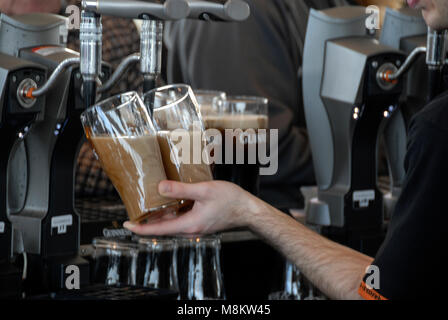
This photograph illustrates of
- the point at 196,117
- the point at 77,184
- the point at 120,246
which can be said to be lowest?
the point at 77,184

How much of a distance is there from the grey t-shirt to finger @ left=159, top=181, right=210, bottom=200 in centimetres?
123

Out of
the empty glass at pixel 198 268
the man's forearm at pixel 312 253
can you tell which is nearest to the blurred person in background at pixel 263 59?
the man's forearm at pixel 312 253

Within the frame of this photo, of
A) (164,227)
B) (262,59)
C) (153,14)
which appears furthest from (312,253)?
(262,59)

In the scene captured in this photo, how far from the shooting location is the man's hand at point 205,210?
116 centimetres

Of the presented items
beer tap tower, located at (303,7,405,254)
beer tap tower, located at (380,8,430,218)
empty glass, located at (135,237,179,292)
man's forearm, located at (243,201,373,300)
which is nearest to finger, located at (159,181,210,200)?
empty glass, located at (135,237,179,292)

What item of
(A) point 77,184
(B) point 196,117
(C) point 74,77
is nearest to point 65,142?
(C) point 74,77

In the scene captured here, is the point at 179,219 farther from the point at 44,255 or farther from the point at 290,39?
the point at 290,39

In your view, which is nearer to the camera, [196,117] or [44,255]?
[196,117]

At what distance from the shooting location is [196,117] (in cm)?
119

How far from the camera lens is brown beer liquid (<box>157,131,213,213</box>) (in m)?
1.16

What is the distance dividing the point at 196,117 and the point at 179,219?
0.17 metres

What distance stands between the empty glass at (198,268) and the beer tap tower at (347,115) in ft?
1.81

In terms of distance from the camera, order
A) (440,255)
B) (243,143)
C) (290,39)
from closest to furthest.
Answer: (440,255) → (243,143) → (290,39)

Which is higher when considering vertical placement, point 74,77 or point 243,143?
point 74,77
